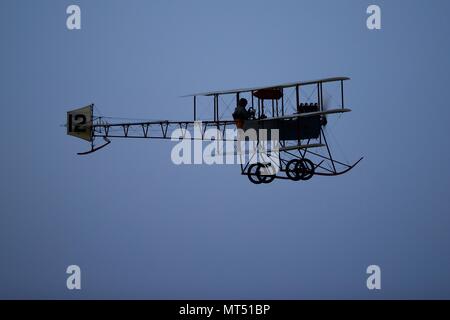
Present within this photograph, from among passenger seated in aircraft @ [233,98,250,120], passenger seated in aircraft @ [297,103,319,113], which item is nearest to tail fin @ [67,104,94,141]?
passenger seated in aircraft @ [233,98,250,120]

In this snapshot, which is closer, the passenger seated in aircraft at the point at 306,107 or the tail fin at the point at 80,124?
the passenger seated in aircraft at the point at 306,107

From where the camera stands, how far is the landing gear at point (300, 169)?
4141 cm

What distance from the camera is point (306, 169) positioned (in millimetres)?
41562

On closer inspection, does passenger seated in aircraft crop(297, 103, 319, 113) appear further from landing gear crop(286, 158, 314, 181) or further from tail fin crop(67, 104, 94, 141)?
tail fin crop(67, 104, 94, 141)

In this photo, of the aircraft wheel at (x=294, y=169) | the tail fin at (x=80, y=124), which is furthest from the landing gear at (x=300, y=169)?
the tail fin at (x=80, y=124)

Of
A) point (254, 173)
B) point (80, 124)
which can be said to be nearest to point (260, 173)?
point (254, 173)

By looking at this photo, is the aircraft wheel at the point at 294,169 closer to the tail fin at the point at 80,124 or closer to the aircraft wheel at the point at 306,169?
the aircraft wheel at the point at 306,169

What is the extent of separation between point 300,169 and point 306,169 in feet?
1.05

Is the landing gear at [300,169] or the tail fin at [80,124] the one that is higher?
the tail fin at [80,124]

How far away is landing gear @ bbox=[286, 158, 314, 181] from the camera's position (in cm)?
4141

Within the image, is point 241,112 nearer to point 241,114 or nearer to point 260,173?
point 241,114
